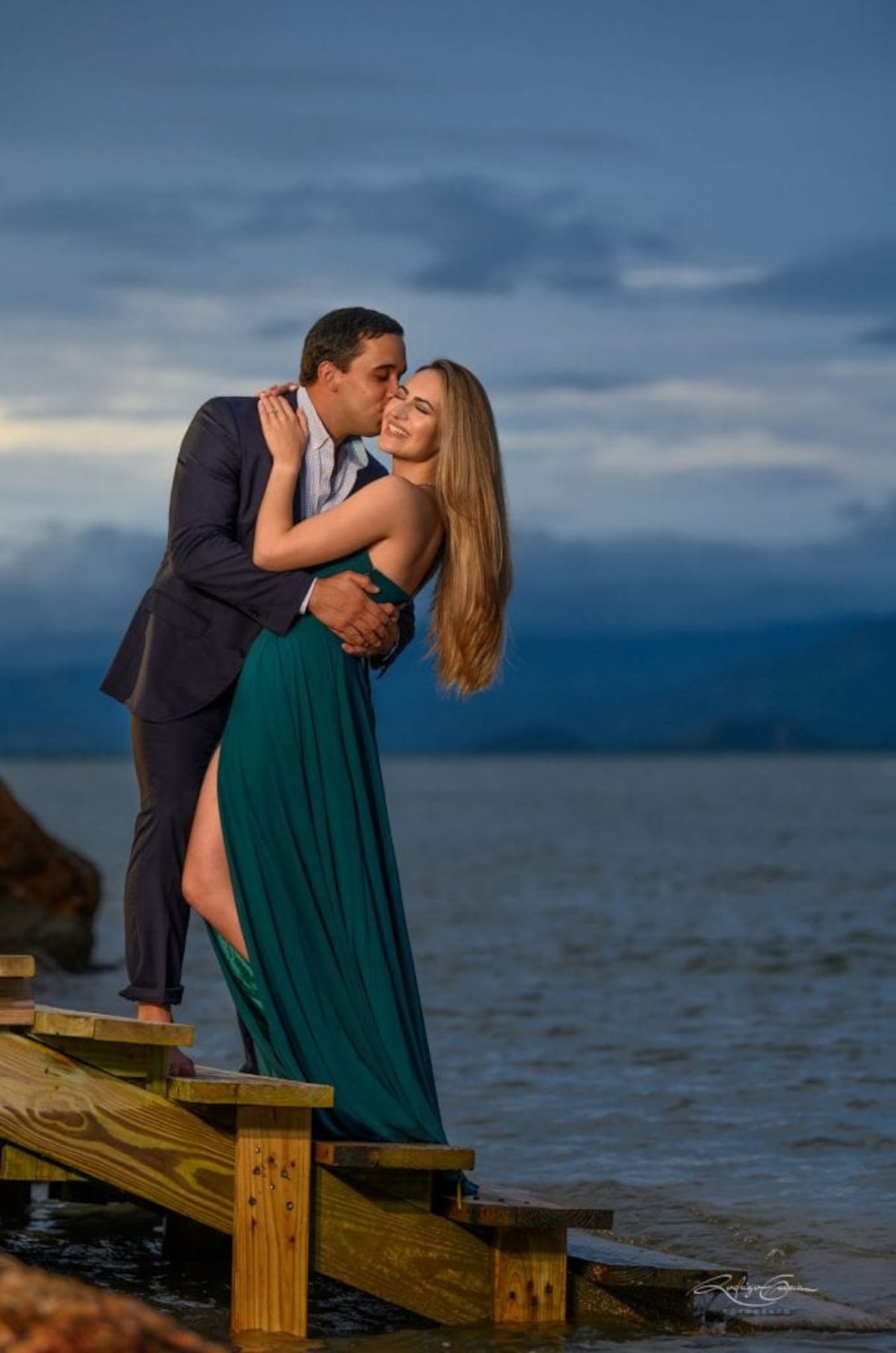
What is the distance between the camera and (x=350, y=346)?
6.27m

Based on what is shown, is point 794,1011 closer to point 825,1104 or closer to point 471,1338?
point 825,1104

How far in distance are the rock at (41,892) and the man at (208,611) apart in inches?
505

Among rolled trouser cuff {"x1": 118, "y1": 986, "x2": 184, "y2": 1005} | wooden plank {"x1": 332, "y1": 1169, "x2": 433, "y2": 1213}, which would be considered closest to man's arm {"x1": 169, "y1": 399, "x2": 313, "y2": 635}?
rolled trouser cuff {"x1": 118, "y1": 986, "x2": 184, "y2": 1005}

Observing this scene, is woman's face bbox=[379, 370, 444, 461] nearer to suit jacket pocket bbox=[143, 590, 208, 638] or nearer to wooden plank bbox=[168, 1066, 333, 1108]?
suit jacket pocket bbox=[143, 590, 208, 638]

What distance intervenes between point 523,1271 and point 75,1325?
3.68 m

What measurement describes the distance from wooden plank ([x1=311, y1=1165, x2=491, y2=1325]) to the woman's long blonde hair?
5.04 feet

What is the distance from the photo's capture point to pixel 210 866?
627cm

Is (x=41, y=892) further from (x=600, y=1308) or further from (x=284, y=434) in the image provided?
(x=284, y=434)

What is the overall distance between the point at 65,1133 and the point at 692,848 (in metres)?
49.8

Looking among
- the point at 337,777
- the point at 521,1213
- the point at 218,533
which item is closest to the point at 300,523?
the point at 218,533

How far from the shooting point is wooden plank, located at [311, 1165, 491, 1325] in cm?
614

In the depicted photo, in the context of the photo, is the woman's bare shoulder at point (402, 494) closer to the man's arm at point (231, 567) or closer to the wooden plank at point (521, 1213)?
the man's arm at point (231, 567)

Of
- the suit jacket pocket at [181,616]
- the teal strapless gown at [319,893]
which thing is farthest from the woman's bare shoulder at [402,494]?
the suit jacket pocket at [181,616]

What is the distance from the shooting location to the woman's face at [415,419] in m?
6.18
